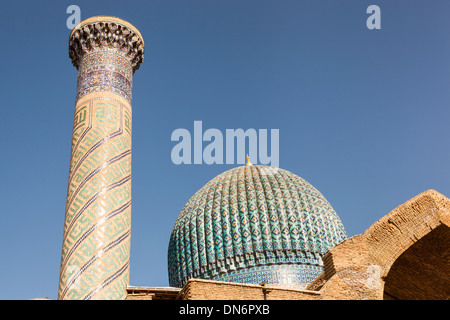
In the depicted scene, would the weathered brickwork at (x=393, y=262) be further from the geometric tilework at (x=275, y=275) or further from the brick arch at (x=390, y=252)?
the geometric tilework at (x=275, y=275)

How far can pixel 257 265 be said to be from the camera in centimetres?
1323

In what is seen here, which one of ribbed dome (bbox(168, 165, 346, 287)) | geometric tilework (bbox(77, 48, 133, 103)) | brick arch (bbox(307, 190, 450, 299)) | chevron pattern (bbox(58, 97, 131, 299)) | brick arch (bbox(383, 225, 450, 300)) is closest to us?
brick arch (bbox(307, 190, 450, 299))

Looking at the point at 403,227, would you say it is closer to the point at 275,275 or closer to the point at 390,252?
the point at 390,252

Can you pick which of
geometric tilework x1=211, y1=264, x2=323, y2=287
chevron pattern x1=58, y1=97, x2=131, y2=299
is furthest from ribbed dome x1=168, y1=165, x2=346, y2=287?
chevron pattern x1=58, y1=97, x2=131, y2=299

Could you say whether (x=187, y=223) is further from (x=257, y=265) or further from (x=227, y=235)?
(x=257, y=265)

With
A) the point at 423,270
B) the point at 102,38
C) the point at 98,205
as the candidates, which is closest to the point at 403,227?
the point at 423,270

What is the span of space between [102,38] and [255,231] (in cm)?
628

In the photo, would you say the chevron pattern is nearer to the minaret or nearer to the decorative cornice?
the minaret

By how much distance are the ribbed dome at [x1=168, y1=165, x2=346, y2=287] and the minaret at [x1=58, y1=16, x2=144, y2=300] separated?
18.4 feet

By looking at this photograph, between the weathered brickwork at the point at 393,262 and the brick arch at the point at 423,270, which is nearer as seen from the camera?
the weathered brickwork at the point at 393,262

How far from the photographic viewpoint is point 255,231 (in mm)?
13633

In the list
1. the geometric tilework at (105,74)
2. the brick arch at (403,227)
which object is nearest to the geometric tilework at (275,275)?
the brick arch at (403,227)

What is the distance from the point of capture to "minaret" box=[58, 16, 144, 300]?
7.34 m

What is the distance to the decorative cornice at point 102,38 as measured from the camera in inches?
361
